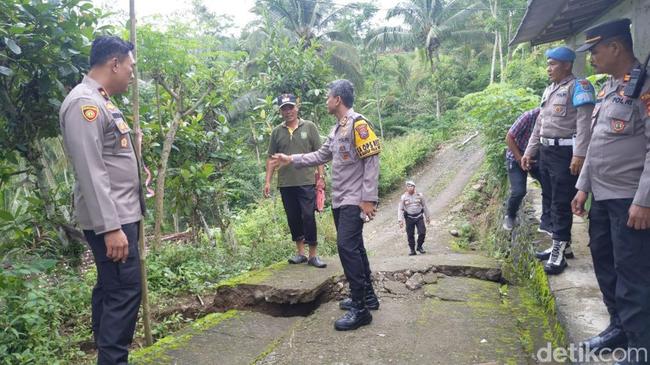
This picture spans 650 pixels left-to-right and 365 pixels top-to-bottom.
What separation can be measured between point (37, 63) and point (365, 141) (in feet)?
7.94

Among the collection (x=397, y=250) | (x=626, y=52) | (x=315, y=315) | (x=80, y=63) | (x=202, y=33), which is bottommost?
(x=397, y=250)

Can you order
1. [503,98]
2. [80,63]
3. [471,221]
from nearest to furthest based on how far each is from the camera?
1. [80,63]
2. [503,98]
3. [471,221]

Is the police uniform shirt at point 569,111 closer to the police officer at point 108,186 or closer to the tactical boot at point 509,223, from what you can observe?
the tactical boot at point 509,223

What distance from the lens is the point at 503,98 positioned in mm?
7602

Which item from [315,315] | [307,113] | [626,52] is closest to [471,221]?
[307,113]

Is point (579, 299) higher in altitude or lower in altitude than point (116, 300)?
lower

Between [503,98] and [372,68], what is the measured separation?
20.6 metres

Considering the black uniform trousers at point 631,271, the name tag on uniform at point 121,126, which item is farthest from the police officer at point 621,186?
the name tag on uniform at point 121,126

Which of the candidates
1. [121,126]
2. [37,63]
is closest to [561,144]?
[121,126]

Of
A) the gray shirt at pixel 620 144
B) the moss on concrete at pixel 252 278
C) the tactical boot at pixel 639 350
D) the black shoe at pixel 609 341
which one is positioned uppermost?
the gray shirt at pixel 620 144

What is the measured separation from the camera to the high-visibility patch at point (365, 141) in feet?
11.3

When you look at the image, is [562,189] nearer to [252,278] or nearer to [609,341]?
[609,341]

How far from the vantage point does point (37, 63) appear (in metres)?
3.32

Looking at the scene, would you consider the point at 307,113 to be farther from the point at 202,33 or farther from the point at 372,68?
the point at 372,68
